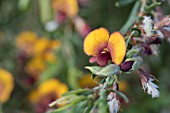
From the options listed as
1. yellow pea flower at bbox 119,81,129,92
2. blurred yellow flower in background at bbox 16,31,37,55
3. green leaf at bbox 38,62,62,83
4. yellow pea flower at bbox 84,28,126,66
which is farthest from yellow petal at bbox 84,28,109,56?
blurred yellow flower in background at bbox 16,31,37,55

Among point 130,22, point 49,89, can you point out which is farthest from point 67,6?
point 130,22

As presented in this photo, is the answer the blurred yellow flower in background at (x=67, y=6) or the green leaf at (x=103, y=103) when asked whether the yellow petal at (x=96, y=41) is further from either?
the blurred yellow flower in background at (x=67, y=6)

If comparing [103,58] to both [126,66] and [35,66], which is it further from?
[35,66]

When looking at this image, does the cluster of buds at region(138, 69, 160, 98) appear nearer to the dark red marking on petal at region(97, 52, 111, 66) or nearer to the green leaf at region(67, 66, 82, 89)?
the dark red marking on petal at region(97, 52, 111, 66)

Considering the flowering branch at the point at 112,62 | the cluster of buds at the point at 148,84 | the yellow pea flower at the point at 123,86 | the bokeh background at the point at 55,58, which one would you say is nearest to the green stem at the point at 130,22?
the flowering branch at the point at 112,62

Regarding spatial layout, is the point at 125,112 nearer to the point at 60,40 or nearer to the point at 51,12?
the point at 60,40

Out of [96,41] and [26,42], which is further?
[26,42]

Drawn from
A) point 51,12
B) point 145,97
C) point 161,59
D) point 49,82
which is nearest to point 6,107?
point 49,82
